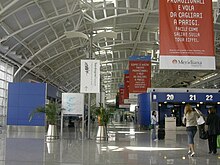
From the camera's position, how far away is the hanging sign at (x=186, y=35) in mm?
9914

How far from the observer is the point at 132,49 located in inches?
1965

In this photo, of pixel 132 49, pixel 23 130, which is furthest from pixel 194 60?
pixel 132 49

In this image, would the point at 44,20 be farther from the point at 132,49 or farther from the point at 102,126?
the point at 132,49

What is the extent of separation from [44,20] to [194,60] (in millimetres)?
21704

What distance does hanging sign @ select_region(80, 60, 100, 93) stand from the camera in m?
16.6

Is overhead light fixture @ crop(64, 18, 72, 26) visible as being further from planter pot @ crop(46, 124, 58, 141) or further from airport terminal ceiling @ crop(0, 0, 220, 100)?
planter pot @ crop(46, 124, 58, 141)

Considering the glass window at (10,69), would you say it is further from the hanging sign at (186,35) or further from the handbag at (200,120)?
the hanging sign at (186,35)

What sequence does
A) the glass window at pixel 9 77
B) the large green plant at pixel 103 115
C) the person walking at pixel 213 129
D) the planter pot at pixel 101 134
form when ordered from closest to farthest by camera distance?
the person walking at pixel 213 129
the planter pot at pixel 101 134
the large green plant at pixel 103 115
the glass window at pixel 9 77

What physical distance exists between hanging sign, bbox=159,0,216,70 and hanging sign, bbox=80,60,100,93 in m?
7.10

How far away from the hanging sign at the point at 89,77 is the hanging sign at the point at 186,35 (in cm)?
710

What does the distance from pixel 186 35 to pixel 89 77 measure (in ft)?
24.9

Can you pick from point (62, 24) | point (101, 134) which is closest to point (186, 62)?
point (101, 134)

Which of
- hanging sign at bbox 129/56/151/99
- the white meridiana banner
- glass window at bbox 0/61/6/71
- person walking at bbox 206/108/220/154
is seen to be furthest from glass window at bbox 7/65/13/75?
the white meridiana banner

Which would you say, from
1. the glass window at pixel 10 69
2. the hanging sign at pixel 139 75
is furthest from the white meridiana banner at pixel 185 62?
the glass window at pixel 10 69
